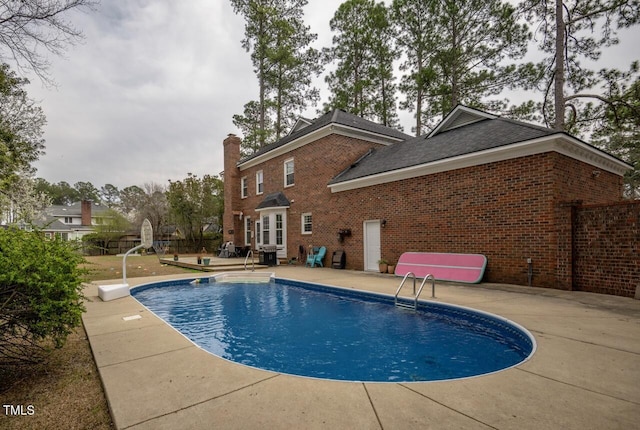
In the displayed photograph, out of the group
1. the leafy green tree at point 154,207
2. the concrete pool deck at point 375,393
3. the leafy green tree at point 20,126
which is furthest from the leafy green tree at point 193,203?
the concrete pool deck at point 375,393

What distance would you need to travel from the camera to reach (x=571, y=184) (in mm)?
8023

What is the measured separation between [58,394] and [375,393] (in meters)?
2.97

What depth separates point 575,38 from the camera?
12852 millimetres

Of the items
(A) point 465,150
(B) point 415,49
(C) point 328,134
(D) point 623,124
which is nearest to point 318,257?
(C) point 328,134

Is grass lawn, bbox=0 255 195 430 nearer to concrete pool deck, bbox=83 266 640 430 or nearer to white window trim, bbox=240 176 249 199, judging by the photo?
concrete pool deck, bbox=83 266 640 430

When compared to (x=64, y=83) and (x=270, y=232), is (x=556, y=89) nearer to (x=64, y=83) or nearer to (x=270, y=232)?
(x=270, y=232)

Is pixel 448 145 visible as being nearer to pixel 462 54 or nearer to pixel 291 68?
pixel 462 54

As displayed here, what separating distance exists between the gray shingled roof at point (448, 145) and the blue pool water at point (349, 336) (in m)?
5.40

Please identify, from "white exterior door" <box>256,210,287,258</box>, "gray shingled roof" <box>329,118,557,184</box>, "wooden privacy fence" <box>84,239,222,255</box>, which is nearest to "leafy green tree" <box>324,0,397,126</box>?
"gray shingled roof" <box>329,118,557,184</box>

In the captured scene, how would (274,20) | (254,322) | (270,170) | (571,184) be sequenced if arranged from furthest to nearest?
(274,20), (270,170), (571,184), (254,322)

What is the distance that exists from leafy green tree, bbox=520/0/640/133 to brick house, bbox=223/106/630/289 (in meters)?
5.43

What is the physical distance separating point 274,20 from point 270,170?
43.7 ft

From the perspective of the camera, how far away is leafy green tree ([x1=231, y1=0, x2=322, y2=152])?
2245cm

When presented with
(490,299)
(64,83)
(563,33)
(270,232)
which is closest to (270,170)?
(270,232)
